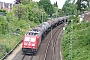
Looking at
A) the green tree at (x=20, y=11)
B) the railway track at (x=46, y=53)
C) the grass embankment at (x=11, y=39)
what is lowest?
the railway track at (x=46, y=53)

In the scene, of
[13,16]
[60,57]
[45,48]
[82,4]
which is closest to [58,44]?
[45,48]

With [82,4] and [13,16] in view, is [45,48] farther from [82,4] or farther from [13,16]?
[82,4]

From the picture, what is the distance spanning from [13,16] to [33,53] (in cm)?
2983

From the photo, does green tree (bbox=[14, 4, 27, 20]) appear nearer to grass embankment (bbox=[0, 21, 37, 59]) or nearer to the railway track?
grass embankment (bbox=[0, 21, 37, 59])

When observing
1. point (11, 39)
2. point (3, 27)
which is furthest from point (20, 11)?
point (11, 39)

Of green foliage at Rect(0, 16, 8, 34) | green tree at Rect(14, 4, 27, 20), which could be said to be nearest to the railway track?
green foliage at Rect(0, 16, 8, 34)

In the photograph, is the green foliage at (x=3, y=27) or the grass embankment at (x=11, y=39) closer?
the grass embankment at (x=11, y=39)

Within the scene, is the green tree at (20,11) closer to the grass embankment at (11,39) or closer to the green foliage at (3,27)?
Result: the grass embankment at (11,39)

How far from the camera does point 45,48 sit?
1887 inches

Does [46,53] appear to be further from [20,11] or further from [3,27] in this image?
[20,11]

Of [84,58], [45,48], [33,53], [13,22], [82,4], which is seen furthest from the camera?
[82,4]

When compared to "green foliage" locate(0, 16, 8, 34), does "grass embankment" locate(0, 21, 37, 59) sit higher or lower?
lower

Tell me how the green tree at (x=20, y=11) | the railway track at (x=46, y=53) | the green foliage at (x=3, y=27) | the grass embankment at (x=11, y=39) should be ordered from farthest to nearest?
the green tree at (x=20, y=11), the green foliage at (x=3, y=27), the grass embankment at (x=11, y=39), the railway track at (x=46, y=53)

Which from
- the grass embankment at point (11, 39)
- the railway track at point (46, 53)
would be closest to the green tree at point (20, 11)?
the grass embankment at point (11, 39)
